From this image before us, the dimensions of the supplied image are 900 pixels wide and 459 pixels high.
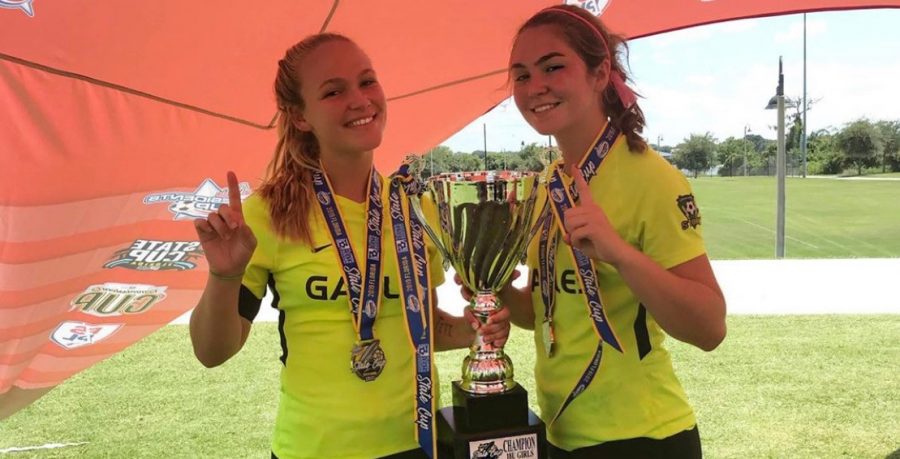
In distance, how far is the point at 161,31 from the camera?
2197 millimetres

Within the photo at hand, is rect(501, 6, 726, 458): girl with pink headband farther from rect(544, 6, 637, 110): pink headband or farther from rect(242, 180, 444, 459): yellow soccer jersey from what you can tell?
rect(242, 180, 444, 459): yellow soccer jersey

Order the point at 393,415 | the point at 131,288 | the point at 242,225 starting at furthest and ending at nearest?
1. the point at 131,288
2. the point at 393,415
3. the point at 242,225

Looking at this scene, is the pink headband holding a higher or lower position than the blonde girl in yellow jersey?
higher

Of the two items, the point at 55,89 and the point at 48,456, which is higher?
the point at 55,89

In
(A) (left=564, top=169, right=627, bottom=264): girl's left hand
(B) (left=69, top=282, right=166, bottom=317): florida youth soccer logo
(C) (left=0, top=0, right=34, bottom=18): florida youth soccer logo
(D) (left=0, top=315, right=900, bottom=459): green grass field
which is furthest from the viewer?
(D) (left=0, top=315, right=900, bottom=459): green grass field

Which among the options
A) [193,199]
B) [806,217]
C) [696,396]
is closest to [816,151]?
[806,217]

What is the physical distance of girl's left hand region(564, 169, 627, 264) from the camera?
122cm

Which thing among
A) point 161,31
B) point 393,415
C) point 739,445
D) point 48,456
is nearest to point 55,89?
point 161,31

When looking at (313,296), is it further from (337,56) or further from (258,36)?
(258,36)

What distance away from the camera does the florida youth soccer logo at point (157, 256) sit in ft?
9.30

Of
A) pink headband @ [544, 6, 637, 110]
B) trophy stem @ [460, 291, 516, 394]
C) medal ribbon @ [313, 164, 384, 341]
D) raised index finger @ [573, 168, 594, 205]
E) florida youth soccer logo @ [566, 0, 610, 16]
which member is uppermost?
florida youth soccer logo @ [566, 0, 610, 16]

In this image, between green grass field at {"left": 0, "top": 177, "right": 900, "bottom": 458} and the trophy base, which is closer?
the trophy base

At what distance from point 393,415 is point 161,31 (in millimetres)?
1526

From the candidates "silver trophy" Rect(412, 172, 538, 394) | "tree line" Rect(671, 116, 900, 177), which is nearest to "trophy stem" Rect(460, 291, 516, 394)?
→ "silver trophy" Rect(412, 172, 538, 394)
